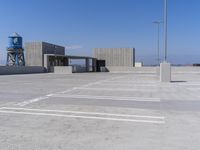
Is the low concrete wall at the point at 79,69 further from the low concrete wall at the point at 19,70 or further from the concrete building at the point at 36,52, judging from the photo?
the concrete building at the point at 36,52

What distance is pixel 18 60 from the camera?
Result: 51938mm

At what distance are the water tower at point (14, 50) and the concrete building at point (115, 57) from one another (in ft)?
70.6

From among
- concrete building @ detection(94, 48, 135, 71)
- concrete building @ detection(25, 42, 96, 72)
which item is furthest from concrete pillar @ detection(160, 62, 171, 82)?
concrete building @ detection(94, 48, 135, 71)

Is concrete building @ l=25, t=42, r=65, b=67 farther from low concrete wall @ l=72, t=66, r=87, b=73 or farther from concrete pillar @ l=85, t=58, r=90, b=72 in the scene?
concrete pillar @ l=85, t=58, r=90, b=72

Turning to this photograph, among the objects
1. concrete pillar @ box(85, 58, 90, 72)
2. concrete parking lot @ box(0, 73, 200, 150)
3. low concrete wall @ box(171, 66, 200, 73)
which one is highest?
concrete pillar @ box(85, 58, 90, 72)

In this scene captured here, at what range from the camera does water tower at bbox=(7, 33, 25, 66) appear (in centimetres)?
5116

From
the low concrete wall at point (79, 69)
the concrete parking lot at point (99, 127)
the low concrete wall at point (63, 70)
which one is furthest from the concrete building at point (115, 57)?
the concrete parking lot at point (99, 127)

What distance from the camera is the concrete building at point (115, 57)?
216 ft

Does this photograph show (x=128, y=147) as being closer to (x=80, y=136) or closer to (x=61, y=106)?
(x=80, y=136)

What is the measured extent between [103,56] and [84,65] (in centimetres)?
710

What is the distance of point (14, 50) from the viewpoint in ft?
168

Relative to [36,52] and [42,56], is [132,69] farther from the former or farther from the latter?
[36,52]

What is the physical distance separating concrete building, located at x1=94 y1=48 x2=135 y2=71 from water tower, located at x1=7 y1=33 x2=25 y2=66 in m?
21.5

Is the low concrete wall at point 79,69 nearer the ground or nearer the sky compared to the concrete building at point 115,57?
nearer the ground
